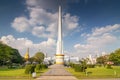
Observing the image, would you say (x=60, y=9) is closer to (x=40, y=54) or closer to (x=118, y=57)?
(x=118, y=57)

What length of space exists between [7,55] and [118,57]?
185 feet

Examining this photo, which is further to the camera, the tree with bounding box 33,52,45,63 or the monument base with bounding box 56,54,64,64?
the tree with bounding box 33,52,45,63

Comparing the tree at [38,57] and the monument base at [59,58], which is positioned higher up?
the tree at [38,57]

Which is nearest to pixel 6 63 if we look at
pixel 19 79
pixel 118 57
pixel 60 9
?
pixel 60 9

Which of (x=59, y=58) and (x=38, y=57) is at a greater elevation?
(x=38, y=57)

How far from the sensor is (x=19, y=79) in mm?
32156

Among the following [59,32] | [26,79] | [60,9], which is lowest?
[26,79]

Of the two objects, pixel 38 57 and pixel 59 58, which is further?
pixel 38 57

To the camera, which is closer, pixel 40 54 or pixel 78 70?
pixel 78 70

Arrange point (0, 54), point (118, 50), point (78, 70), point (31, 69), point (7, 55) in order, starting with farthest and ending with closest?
point (118, 50), point (7, 55), point (0, 54), point (78, 70), point (31, 69)

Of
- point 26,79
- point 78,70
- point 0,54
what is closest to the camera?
point 26,79

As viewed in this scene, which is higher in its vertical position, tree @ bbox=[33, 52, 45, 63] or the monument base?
tree @ bbox=[33, 52, 45, 63]

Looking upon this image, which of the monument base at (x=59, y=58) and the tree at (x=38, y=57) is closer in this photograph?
the monument base at (x=59, y=58)

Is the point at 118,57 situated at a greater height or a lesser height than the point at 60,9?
lesser
